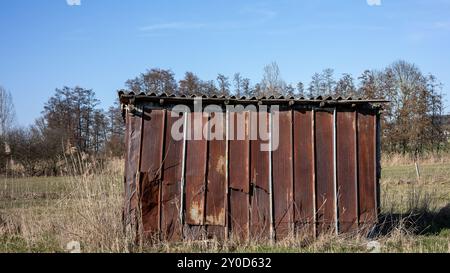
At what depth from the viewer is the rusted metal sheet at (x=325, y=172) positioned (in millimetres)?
8984

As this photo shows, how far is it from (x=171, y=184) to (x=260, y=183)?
1771 mm

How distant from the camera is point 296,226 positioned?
29.1 feet

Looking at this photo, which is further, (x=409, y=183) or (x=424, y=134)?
(x=424, y=134)

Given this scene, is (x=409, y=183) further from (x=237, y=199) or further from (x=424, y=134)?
(x=424, y=134)

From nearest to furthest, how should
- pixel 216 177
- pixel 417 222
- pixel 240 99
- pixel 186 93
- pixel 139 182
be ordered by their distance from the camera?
pixel 139 182
pixel 216 177
pixel 240 99
pixel 417 222
pixel 186 93

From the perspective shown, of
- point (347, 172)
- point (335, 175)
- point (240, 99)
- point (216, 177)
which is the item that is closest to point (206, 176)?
point (216, 177)

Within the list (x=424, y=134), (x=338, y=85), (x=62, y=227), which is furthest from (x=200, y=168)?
(x=338, y=85)

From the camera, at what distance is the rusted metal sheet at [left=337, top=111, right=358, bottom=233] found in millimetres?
9055

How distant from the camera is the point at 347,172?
30.1 feet

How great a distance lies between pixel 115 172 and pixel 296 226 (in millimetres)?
4667

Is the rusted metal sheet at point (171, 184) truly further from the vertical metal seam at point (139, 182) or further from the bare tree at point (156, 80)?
the bare tree at point (156, 80)

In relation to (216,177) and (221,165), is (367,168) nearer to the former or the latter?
(221,165)

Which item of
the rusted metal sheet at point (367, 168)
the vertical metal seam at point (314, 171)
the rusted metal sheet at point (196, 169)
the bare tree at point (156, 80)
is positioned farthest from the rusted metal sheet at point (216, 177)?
the bare tree at point (156, 80)

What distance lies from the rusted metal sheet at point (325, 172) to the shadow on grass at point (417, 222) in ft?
3.18
